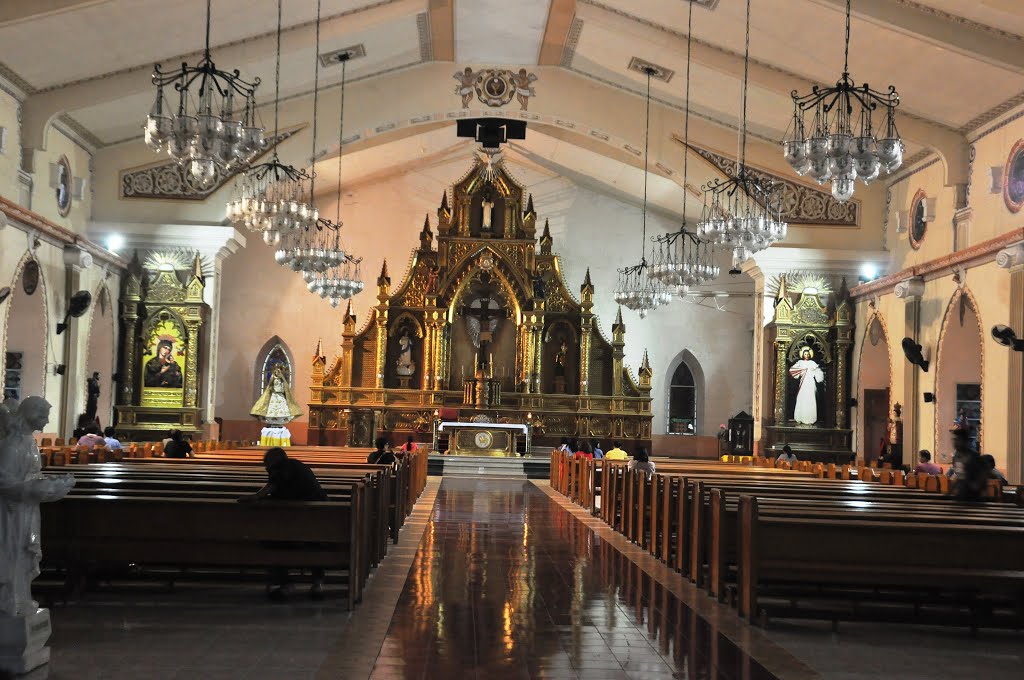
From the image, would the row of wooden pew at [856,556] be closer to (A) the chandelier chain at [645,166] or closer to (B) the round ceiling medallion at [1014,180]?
(B) the round ceiling medallion at [1014,180]

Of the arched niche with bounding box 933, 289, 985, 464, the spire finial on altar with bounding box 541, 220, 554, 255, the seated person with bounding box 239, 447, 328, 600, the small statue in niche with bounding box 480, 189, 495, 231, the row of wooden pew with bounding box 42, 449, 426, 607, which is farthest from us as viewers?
the small statue in niche with bounding box 480, 189, 495, 231

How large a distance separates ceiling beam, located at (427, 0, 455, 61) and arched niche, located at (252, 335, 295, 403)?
10.0 metres

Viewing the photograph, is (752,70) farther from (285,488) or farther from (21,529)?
(21,529)

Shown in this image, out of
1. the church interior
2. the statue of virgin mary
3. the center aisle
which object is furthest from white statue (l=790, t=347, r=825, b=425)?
the center aisle

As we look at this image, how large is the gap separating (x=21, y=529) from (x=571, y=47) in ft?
62.3

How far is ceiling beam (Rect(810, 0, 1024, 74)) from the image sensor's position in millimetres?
16453

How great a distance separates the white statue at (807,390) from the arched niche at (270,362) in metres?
13.4

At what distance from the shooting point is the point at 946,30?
16625 mm

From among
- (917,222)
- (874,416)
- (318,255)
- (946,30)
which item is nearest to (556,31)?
(318,255)

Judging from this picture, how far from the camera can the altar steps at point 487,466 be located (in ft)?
82.7

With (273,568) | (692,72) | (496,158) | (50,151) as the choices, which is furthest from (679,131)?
(273,568)

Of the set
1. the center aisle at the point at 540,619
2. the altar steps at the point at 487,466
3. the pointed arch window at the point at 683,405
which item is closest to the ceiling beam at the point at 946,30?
the center aisle at the point at 540,619

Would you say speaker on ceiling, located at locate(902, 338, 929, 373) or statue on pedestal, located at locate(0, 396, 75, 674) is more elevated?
speaker on ceiling, located at locate(902, 338, 929, 373)

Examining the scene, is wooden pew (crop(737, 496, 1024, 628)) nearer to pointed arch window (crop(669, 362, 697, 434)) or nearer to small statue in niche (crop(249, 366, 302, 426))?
small statue in niche (crop(249, 366, 302, 426))
